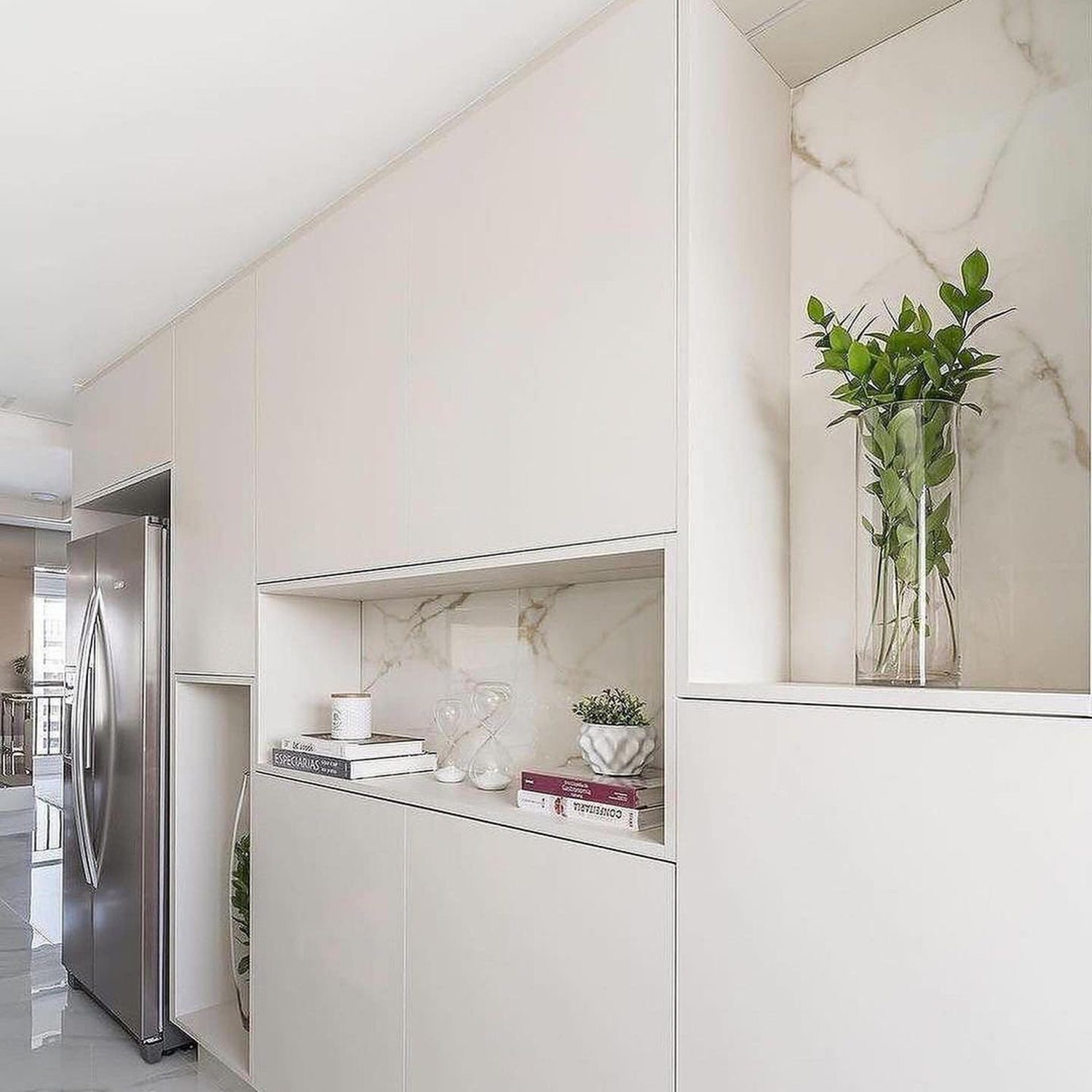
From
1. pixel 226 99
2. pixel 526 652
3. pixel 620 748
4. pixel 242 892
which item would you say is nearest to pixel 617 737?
pixel 620 748

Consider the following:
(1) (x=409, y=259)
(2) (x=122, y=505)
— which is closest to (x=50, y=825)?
(2) (x=122, y=505)

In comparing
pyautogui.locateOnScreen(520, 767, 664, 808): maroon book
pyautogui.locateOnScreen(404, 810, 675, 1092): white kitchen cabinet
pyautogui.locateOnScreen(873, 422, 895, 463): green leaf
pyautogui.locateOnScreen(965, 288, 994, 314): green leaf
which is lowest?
pyautogui.locateOnScreen(404, 810, 675, 1092): white kitchen cabinet

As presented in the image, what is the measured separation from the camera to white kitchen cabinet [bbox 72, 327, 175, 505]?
319 centimetres

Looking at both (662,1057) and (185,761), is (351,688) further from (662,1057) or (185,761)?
(662,1057)

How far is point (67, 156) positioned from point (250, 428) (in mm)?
781

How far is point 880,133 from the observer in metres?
1.70

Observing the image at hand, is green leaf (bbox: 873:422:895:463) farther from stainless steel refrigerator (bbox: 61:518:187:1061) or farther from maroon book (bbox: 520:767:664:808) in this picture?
stainless steel refrigerator (bbox: 61:518:187:1061)

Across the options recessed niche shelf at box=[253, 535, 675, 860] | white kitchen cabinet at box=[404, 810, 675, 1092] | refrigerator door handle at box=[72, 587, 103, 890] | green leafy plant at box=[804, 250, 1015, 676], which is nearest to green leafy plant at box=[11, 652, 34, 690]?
refrigerator door handle at box=[72, 587, 103, 890]

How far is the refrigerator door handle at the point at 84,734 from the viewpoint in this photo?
3451 millimetres

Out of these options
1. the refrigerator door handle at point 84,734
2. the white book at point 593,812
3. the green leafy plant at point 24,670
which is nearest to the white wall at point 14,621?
the green leafy plant at point 24,670

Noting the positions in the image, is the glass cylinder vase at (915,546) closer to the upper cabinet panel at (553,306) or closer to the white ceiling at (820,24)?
the upper cabinet panel at (553,306)

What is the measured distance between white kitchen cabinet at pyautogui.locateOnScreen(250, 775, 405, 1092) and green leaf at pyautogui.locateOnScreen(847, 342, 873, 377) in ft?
4.27

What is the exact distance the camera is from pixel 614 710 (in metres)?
1.82

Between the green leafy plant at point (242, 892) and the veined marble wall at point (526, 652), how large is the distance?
0.69 meters
